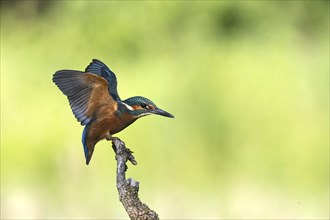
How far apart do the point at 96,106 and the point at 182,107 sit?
3262 millimetres

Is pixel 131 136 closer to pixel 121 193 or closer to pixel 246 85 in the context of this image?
pixel 246 85

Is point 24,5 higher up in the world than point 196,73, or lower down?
higher up

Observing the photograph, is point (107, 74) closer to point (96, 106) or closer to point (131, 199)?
point (96, 106)

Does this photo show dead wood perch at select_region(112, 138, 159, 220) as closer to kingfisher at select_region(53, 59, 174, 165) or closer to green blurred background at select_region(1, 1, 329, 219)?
kingfisher at select_region(53, 59, 174, 165)

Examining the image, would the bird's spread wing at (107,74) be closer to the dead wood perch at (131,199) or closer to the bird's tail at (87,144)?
the bird's tail at (87,144)

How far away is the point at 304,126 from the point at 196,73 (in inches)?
30.4

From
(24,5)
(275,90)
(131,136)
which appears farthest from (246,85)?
(24,5)

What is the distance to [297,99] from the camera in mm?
5000

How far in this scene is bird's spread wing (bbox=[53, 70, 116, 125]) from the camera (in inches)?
62.9

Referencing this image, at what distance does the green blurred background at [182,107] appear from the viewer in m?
4.23

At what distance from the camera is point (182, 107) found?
4.87 meters

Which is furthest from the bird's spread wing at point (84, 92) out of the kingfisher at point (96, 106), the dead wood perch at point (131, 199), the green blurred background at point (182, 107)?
the green blurred background at point (182, 107)

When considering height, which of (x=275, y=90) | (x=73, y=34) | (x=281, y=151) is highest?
(x=73, y=34)

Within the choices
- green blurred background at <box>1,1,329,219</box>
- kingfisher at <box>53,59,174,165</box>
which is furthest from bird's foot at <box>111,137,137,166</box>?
green blurred background at <box>1,1,329,219</box>
